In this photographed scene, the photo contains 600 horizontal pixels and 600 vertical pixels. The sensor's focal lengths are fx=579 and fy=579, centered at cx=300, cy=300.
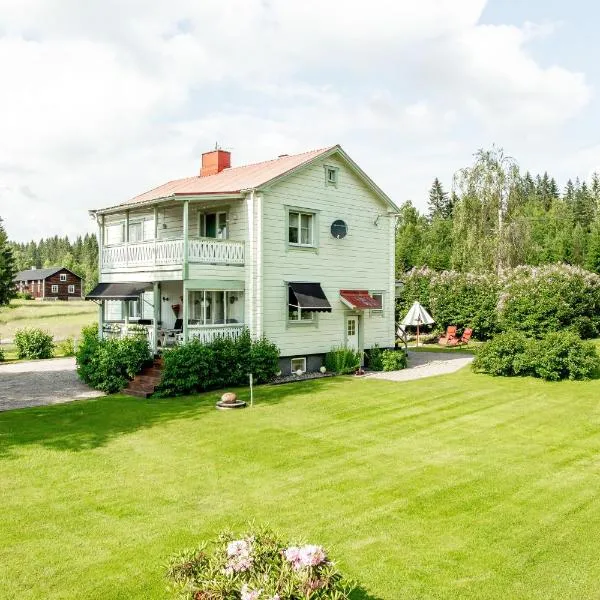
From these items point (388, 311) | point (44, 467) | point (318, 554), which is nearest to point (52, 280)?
point (388, 311)

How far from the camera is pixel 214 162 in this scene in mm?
27656

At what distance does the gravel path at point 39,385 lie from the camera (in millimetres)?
17953

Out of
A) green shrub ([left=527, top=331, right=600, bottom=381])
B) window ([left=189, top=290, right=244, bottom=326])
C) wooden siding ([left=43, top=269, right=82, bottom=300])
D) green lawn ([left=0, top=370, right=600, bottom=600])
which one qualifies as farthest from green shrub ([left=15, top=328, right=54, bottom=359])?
wooden siding ([left=43, top=269, right=82, bottom=300])

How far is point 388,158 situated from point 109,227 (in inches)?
519

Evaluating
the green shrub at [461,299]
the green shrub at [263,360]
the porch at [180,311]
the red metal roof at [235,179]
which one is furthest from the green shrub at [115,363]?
the green shrub at [461,299]

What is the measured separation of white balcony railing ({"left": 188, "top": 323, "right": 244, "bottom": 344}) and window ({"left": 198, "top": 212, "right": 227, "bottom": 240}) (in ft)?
11.9

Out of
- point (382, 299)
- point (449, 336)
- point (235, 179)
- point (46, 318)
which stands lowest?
point (449, 336)

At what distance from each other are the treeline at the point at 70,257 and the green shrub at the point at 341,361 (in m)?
104

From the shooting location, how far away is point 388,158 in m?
25.1

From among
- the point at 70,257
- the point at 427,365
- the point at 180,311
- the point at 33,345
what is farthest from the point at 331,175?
the point at 70,257

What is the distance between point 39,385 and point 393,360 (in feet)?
45.0

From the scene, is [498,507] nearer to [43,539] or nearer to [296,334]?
[43,539]

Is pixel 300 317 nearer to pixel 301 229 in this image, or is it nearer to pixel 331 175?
pixel 301 229

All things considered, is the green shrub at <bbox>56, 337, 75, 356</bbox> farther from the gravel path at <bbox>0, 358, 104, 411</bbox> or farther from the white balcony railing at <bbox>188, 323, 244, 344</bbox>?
the white balcony railing at <bbox>188, 323, 244, 344</bbox>
